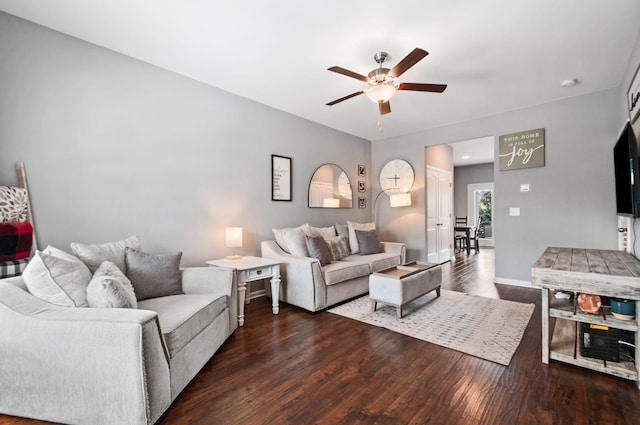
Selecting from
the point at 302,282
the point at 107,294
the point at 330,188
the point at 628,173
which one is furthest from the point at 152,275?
the point at 628,173

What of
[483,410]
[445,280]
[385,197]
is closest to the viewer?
[483,410]

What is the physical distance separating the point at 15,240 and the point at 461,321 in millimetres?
3894

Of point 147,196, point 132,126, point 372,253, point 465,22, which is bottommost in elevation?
point 372,253

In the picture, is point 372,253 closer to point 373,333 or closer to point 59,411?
point 373,333

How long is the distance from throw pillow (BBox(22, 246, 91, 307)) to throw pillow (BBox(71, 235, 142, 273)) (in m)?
0.42

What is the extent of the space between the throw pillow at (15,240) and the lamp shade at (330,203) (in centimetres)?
364

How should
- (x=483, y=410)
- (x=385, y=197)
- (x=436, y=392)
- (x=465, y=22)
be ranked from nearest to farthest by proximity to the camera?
1. (x=483, y=410)
2. (x=436, y=392)
3. (x=465, y=22)
4. (x=385, y=197)

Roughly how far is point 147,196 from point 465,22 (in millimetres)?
3347

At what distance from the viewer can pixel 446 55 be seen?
9.23 ft

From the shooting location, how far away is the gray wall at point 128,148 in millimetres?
2326

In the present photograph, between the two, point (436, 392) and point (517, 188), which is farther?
point (517, 188)

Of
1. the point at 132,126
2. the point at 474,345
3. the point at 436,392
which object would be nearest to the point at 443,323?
the point at 474,345

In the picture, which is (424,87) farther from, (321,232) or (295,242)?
(321,232)

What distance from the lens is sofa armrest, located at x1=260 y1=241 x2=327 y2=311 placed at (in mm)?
3230
